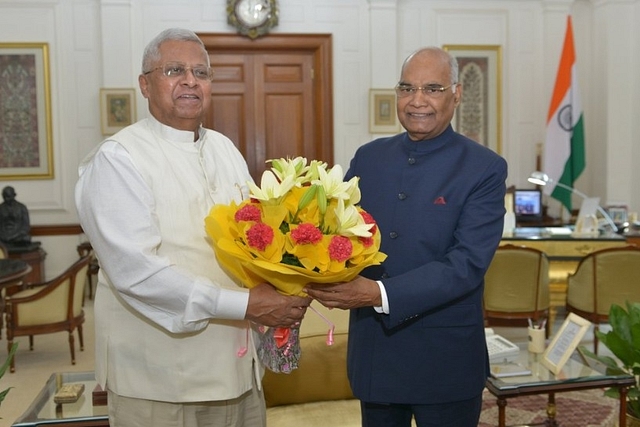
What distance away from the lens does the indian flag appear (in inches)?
308

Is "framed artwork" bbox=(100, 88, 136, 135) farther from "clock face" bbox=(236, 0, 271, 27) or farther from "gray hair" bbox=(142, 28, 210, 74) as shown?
"gray hair" bbox=(142, 28, 210, 74)

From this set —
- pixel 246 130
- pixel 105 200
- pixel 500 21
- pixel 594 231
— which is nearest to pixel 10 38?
pixel 246 130

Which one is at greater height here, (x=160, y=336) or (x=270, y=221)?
(x=270, y=221)

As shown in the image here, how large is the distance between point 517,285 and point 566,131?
317 cm

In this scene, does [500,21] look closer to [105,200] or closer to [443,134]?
[443,134]

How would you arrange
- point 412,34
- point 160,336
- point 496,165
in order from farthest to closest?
point 412,34 → point 496,165 → point 160,336

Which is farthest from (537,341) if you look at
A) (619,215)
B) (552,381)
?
(619,215)

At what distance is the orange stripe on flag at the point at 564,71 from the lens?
7855 millimetres

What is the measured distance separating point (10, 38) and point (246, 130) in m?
2.60

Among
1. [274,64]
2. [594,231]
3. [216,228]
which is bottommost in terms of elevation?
[594,231]

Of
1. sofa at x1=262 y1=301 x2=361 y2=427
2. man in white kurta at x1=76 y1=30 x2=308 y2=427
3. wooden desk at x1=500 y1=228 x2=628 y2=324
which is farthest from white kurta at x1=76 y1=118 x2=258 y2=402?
wooden desk at x1=500 y1=228 x2=628 y2=324

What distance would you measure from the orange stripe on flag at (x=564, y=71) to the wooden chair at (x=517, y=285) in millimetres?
3105

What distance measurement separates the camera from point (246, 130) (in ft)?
25.8

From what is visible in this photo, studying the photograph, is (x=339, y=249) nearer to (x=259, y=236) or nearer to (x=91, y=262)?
(x=259, y=236)
